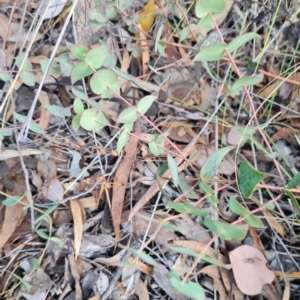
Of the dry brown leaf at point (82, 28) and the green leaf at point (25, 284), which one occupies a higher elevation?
the dry brown leaf at point (82, 28)

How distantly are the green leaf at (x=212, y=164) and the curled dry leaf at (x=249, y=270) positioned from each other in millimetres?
176

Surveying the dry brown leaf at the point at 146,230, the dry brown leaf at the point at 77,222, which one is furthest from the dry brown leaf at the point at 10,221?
the dry brown leaf at the point at 146,230

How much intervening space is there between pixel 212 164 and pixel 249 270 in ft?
0.76

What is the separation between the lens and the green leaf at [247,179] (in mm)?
658

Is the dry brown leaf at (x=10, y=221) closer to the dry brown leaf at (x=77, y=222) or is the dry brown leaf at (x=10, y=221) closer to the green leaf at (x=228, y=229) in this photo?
the dry brown leaf at (x=77, y=222)

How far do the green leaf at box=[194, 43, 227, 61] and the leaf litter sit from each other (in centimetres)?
15

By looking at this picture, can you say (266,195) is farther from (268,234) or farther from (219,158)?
(219,158)

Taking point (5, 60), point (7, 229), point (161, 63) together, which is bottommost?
point (7, 229)

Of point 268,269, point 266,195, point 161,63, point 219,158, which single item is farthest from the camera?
point 161,63

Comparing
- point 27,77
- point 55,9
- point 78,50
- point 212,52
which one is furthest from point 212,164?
point 55,9

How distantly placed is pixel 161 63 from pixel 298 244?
0.51 metres

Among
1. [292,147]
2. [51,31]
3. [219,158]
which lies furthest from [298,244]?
[51,31]

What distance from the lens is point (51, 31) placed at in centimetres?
104

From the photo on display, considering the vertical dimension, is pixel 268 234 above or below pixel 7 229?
above
